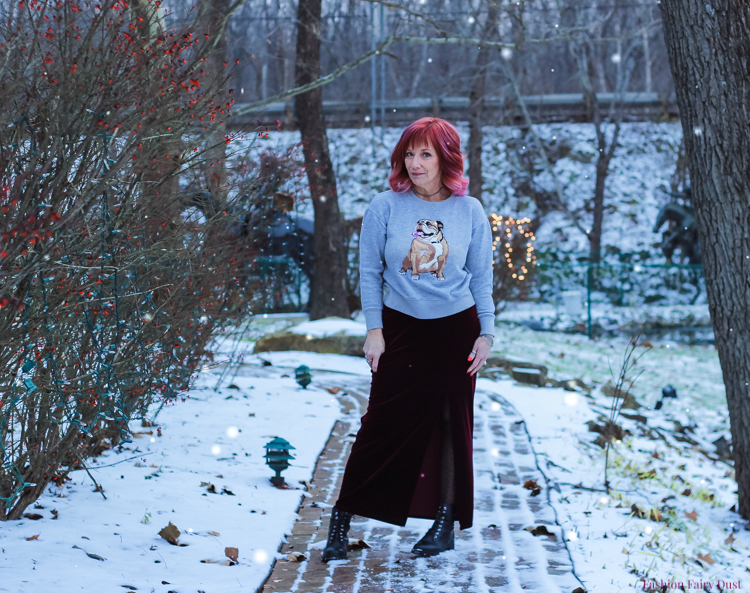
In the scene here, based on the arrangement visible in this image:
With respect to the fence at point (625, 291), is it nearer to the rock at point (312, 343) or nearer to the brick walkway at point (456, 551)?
the rock at point (312, 343)

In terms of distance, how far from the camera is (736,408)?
5.41 meters

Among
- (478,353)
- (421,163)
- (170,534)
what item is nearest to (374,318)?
(478,353)

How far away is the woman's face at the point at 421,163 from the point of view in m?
3.67

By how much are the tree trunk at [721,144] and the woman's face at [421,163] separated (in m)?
2.35

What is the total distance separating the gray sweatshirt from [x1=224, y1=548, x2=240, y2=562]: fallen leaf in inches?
48.6

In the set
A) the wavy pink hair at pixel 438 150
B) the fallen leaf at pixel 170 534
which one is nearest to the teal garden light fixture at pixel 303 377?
the fallen leaf at pixel 170 534

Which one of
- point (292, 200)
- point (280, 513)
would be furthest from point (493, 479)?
point (292, 200)

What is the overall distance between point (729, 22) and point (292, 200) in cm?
474

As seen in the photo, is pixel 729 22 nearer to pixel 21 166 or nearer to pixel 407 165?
pixel 407 165

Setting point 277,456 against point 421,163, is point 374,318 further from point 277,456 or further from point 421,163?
point 277,456

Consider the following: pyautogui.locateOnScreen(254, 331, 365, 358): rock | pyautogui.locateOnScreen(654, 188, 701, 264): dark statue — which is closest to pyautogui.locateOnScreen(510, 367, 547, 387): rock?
pyautogui.locateOnScreen(254, 331, 365, 358): rock

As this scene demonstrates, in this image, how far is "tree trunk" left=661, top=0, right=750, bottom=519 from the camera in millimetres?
4980

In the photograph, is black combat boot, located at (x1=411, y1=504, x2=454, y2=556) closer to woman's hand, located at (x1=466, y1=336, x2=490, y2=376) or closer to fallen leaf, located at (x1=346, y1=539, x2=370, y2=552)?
fallen leaf, located at (x1=346, y1=539, x2=370, y2=552)

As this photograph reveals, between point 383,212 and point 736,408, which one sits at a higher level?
point 383,212
